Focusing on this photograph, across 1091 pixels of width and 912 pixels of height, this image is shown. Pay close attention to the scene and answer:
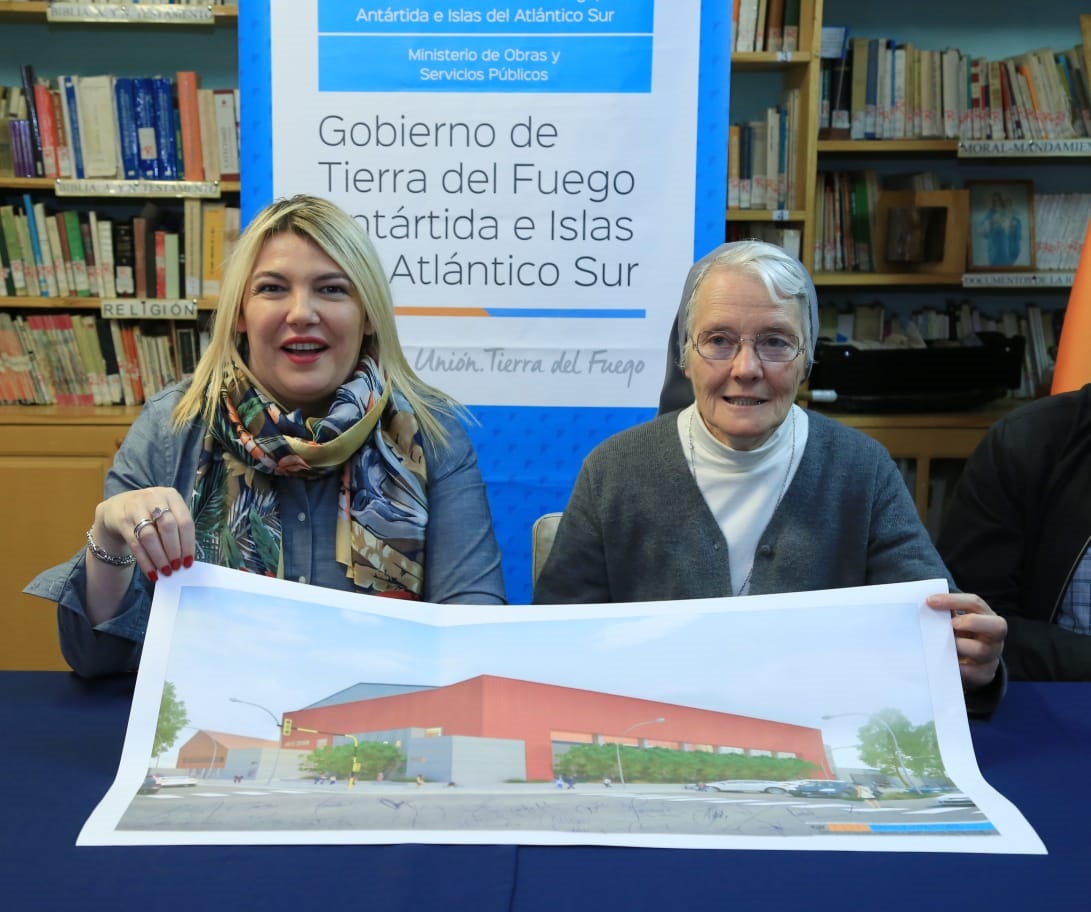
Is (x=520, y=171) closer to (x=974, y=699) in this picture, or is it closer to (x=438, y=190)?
(x=438, y=190)

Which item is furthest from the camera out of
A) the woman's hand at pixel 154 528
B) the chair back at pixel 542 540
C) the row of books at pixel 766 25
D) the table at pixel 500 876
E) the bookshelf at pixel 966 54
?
the bookshelf at pixel 966 54

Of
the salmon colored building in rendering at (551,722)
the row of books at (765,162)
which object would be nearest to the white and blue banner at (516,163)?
the row of books at (765,162)

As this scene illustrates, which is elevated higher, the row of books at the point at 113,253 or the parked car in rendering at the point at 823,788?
the row of books at the point at 113,253

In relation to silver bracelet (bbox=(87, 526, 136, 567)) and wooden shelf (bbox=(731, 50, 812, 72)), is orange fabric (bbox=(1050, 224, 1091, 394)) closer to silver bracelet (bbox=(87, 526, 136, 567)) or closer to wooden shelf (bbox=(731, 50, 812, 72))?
wooden shelf (bbox=(731, 50, 812, 72))

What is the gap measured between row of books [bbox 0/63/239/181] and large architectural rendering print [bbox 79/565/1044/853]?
2.60 m

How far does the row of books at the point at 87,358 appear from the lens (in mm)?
3371

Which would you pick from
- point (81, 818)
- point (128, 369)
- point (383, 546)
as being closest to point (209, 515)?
point (383, 546)

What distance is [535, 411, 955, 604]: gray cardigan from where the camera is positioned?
1372 mm

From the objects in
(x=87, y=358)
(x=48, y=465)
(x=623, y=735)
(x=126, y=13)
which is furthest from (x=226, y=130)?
(x=623, y=735)

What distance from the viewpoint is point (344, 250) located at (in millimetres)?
1430

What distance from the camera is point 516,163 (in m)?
2.35

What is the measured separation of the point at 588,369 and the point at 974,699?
55.6 inches

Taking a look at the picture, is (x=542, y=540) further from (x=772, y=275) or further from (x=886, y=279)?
(x=886, y=279)

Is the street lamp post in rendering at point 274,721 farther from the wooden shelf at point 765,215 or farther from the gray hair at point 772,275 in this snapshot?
the wooden shelf at point 765,215
